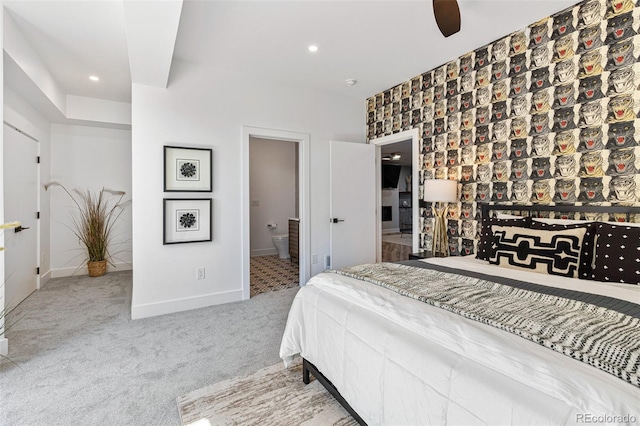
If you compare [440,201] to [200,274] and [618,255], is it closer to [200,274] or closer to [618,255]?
[618,255]

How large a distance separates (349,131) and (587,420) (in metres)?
4.04

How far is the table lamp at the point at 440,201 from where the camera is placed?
308 cm

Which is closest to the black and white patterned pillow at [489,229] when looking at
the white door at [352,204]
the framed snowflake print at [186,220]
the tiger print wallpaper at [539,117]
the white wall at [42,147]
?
the tiger print wallpaper at [539,117]

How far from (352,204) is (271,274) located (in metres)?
1.73

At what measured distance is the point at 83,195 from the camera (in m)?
4.70

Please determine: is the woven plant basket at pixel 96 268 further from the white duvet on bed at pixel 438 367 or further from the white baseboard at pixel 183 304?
the white duvet on bed at pixel 438 367

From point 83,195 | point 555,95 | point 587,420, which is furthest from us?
point 83,195

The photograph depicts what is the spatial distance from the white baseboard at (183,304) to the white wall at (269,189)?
2.88 meters

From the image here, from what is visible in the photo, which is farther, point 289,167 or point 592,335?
point 289,167

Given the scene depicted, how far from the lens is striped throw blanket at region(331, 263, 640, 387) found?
882 millimetres

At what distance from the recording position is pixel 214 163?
135 inches

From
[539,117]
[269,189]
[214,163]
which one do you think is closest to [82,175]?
[214,163]

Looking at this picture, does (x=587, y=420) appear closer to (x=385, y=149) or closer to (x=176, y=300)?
(x=176, y=300)

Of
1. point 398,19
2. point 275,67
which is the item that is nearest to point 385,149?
point 275,67
